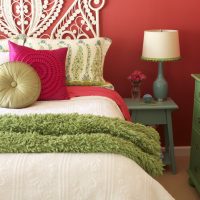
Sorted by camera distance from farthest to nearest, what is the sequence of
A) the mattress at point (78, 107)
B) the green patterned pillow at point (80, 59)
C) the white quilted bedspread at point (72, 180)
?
the green patterned pillow at point (80, 59) < the mattress at point (78, 107) < the white quilted bedspread at point (72, 180)

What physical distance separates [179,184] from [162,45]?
1019mm

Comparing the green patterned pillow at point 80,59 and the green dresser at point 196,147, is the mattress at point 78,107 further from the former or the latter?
the green dresser at point 196,147

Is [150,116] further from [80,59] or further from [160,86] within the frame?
[80,59]

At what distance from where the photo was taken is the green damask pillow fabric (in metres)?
2.13

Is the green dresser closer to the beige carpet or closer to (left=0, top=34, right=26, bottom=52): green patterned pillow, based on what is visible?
the beige carpet

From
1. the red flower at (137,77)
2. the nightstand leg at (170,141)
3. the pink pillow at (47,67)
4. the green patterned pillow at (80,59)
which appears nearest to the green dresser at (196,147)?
the nightstand leg at (170,141)

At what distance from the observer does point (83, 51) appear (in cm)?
266

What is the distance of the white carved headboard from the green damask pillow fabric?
79cm

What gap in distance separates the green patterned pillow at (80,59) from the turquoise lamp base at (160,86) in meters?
0.42

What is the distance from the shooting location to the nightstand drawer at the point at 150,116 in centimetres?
280

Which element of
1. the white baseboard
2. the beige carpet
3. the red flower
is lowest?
the beige carpet

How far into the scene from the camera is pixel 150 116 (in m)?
2.81

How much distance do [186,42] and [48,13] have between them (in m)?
1.13

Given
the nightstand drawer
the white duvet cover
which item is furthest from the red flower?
the white duvet cover
